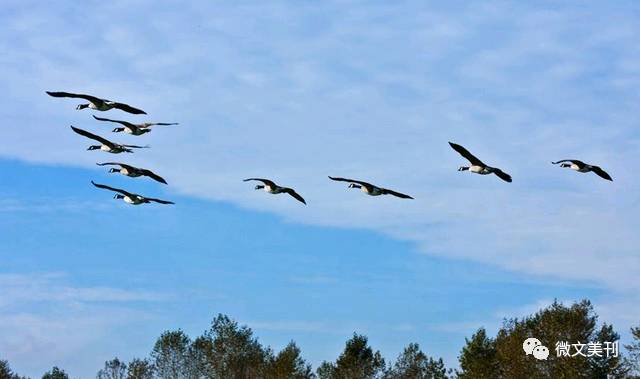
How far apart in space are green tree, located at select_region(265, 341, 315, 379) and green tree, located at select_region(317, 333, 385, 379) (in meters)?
1.97

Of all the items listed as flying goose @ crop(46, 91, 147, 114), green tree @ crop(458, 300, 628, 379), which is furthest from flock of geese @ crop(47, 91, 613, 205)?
green tree @ crop(458, 300, 628, 379)

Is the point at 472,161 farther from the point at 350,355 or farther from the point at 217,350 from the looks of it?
the point at 217,350

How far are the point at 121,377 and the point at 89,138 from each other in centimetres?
7575

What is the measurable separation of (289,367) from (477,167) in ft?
170

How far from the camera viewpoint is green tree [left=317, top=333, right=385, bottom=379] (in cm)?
10200

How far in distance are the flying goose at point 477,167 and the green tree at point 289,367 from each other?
165 feet

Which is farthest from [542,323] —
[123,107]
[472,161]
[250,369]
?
[123,107]

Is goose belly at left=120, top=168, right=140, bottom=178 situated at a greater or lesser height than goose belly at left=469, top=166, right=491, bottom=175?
lesser

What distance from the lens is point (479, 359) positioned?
97188mm

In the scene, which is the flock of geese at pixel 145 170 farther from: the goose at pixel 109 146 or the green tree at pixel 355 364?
the green tree at pixel 355 364

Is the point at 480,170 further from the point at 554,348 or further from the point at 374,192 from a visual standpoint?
the point at 554,348

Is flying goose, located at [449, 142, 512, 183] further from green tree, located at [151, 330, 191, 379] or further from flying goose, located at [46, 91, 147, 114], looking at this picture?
green tree, located at [151, 330, 191, 379]

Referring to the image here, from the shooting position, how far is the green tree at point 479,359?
3797 inches

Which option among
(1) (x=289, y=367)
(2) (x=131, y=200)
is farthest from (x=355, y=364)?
(2) (x=131, y=200)
